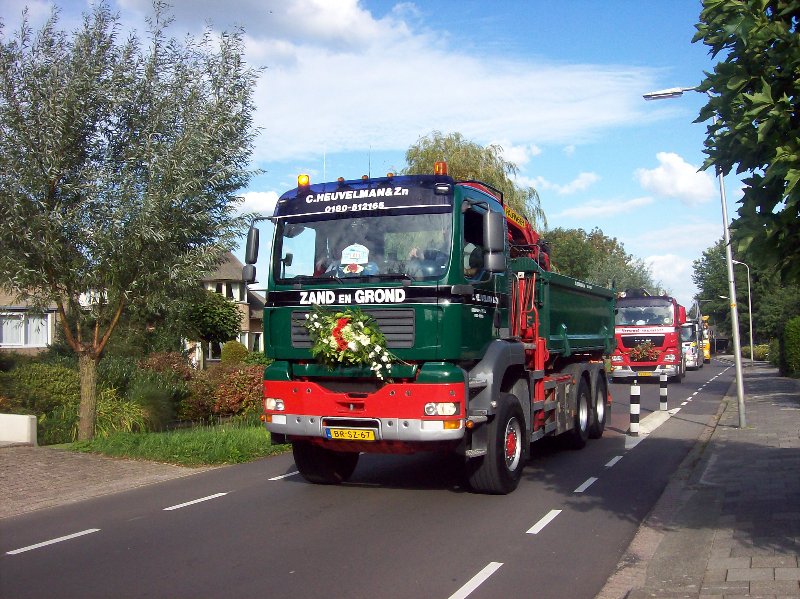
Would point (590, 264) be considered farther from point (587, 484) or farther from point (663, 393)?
point (587, 484)

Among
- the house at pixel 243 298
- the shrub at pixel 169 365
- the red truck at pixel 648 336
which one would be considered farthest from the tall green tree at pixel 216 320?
the red truck at pixel 648 336

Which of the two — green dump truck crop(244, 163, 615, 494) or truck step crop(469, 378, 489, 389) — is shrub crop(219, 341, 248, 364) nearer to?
green dump truck crop(244, 163, 615, 494)

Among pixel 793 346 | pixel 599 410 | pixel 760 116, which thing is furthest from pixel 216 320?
pixel 760 116

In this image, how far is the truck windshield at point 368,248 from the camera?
879cm

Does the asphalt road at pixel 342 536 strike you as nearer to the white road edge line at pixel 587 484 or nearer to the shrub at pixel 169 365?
the white road edge line at pixel 587 484

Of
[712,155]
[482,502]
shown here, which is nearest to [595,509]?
[482,502]

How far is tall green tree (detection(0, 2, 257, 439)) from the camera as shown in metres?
11.6

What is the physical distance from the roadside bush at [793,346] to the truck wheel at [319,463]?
85.1 feet

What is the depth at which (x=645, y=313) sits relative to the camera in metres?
31.1

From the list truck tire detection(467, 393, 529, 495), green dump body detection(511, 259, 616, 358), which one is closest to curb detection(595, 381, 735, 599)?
truck tire detection(467, 393, 529, 495)

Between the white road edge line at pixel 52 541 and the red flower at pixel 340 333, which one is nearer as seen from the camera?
the white road edge line at pixel 52 541

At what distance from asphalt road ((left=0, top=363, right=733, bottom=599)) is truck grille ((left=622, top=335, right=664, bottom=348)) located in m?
19.8

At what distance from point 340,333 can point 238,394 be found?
889 centimetres

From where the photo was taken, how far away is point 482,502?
904 cm
